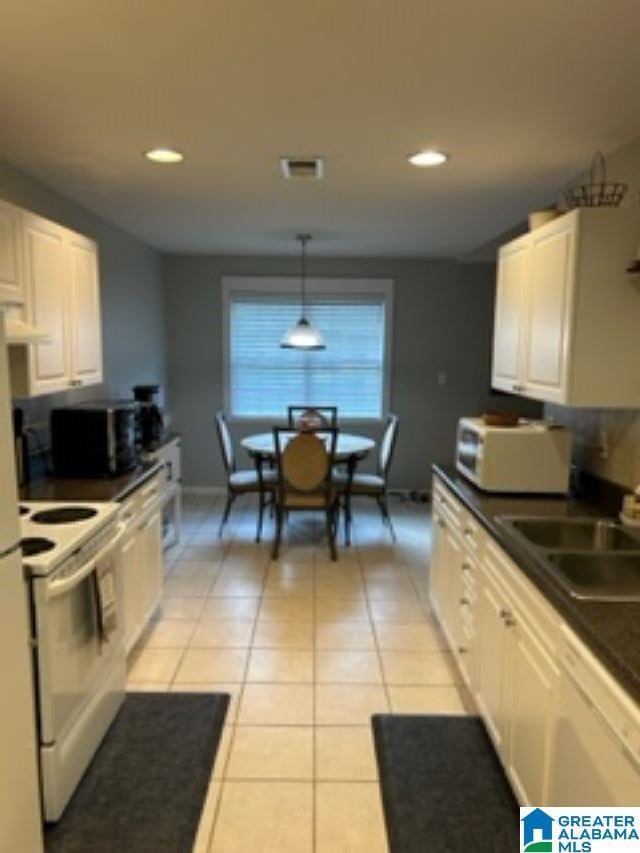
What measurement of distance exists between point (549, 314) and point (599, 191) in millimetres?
589

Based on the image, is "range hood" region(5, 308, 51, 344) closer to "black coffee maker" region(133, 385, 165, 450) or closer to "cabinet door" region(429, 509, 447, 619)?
"black coffee maker" region(133, 385, 165, 450)

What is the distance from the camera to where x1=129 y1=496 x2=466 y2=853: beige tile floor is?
198 centimetres

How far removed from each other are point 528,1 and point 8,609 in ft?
6.57

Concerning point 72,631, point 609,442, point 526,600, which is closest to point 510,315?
point 609,442

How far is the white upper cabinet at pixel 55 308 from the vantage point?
8.00 ft

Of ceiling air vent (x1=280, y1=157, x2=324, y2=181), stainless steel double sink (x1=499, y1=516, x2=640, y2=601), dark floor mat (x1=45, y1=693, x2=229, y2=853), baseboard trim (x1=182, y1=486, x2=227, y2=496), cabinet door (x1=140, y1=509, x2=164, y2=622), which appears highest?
ceiling air vent (x1=280, y1=157, x2=324, y2=181)

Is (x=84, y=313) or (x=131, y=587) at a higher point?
(x=84, y=313)

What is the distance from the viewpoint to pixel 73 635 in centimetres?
201

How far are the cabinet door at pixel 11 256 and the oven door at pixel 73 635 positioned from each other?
3.45ft

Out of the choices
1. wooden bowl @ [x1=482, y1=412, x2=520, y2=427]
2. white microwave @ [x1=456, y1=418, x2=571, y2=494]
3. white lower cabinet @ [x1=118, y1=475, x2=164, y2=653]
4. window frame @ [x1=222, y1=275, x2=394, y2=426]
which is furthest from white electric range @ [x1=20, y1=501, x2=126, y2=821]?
window frame @ [x1=222, y1=275, x2=394, y2=426]

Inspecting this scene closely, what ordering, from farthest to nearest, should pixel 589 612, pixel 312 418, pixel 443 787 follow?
pixel 312 418 < pixel 443 787 < pixel 589 612

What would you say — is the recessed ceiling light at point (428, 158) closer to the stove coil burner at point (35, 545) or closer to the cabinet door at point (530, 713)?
the cabinet door at point (530, 713)

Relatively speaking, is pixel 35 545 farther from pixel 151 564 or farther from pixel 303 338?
pixel 303 338

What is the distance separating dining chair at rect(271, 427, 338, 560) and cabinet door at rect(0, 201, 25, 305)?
2.19 metres
